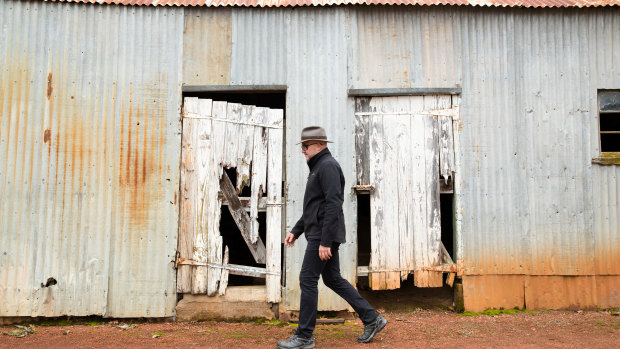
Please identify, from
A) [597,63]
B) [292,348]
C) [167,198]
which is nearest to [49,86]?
[167,198]

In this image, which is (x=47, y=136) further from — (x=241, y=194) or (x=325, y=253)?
(x=325, y=253)

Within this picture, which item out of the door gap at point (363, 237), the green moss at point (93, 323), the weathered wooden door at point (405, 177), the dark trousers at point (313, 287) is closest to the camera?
the dark trousers at point (313, 287)

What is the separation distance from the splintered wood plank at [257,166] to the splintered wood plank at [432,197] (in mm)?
2036

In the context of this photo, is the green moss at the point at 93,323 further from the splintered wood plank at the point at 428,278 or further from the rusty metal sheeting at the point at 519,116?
the rusty metal sheeting at the point at 519,116

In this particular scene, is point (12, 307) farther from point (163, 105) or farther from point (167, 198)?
point (163, 105)

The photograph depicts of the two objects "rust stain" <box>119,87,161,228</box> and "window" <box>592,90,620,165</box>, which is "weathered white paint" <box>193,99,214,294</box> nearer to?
"rust stain" <box>119,87,161,228</box>

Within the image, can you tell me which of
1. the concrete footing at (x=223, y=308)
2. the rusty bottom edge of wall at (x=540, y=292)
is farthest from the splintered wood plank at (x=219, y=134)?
the rusty bottom edge of wall at (x=540, y=292)

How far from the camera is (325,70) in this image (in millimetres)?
5961

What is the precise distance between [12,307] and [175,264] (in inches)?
77.1

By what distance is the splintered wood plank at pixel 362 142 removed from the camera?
19.5 ft

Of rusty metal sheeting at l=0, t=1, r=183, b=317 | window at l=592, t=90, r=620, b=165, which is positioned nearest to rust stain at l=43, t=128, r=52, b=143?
rusty metal sheeting at l=0, t=1, r=183, b=317

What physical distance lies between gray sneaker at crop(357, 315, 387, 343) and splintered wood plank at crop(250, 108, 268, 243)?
6.28ft

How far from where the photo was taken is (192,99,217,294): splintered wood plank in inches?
230

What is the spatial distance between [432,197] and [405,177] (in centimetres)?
42
